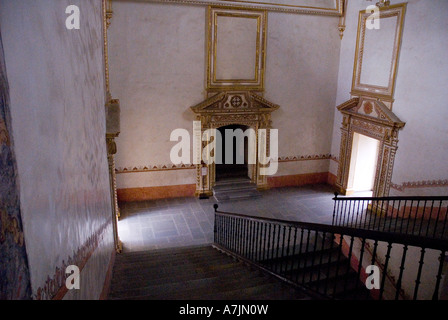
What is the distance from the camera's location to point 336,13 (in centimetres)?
1084

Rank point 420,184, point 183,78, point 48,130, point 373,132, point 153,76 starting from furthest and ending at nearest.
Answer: point 183,78, point 373,132, point 153,76, point 420,184, point 48,130

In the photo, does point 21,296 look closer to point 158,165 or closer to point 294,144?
point 158,165

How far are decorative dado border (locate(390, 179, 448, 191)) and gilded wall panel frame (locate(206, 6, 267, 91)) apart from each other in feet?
15.5

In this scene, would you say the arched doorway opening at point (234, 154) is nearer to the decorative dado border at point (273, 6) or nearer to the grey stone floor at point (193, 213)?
the grey stone floor at point (193, 213)

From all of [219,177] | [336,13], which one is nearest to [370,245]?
[219,177]

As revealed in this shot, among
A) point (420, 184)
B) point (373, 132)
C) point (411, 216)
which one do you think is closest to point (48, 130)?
point (420, 184)

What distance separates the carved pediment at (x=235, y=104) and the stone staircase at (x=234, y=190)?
88.1 inches

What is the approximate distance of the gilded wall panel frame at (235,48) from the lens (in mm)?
9914

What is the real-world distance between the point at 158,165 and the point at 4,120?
9.01 m

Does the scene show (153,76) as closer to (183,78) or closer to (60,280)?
(183,78)

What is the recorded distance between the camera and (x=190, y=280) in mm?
4898

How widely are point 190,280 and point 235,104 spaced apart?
21.5 feet

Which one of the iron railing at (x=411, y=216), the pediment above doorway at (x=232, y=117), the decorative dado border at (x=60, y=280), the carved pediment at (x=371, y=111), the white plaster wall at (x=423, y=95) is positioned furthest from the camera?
the pediment above doorway at (x=232, y=117)

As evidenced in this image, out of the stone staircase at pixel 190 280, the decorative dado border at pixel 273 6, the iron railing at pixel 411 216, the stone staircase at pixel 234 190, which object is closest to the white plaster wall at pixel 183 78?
the decorative dado border at pixel 273 6
